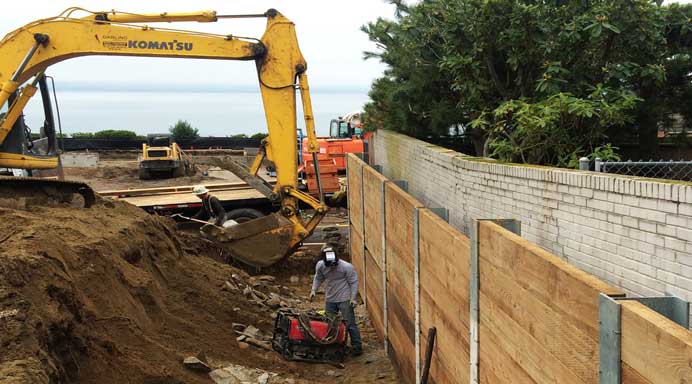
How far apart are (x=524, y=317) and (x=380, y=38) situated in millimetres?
9714

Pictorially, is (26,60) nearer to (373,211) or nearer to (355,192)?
(373,211)

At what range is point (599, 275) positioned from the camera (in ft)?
13.4

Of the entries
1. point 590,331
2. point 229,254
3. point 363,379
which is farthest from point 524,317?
point 229,254

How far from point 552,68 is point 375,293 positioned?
4209mm

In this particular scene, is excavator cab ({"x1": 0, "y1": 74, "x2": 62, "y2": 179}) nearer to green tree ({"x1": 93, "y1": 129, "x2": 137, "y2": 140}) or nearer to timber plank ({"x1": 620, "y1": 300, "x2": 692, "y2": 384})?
timber plank ({"x1": 620, "y1": 300, "x2": 692, "y2": 384})

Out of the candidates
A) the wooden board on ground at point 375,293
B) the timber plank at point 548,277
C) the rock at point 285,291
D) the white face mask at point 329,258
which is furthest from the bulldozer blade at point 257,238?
the timber plank at point 548,277

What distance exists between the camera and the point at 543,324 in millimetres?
3346

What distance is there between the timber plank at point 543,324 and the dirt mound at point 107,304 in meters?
3.17

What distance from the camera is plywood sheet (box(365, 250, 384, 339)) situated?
903 centimetres

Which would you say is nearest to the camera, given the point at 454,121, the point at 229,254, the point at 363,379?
the point at 363,379

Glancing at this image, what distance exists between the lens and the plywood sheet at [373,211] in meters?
8.84

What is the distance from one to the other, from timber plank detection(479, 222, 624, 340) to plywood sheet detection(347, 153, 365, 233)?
6.97 m

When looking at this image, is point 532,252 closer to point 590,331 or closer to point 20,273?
point 590,331

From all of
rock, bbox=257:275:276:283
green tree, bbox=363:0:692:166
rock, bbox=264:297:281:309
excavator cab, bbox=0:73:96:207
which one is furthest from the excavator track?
green tree, bbox=363:0:692:166
